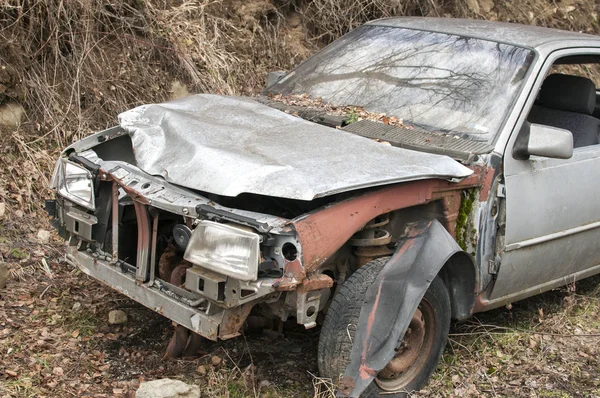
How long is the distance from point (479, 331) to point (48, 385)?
2556 mm

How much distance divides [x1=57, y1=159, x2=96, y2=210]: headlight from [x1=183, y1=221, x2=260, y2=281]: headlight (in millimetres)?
865

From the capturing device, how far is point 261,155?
3.65 meters

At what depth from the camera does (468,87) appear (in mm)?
4449

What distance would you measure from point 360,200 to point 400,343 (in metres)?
0.68

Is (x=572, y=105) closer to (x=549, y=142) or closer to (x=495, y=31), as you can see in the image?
(x=495, y=31)

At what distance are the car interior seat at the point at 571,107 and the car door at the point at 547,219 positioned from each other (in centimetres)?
50

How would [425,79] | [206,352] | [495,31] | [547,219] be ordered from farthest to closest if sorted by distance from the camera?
[495,31], [425,79], [547,219], [206,352]

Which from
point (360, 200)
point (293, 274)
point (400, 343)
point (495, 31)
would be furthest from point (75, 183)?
point (495, 31)

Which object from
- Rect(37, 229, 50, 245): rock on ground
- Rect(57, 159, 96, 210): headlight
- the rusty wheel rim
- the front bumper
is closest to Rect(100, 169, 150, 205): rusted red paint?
Rect(57, 159, 96, 210): headlight

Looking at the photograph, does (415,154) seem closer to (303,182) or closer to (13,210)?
(303,182)

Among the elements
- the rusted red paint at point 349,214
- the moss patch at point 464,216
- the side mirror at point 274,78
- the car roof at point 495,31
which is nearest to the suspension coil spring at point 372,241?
the rusted red paint at point 349,214

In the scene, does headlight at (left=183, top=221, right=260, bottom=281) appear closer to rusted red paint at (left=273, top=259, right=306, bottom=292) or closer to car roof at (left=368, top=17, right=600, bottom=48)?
rusted red paint at (left=273, top=259, right=306, bottom=292)

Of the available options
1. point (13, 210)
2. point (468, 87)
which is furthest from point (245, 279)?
point (13, 210)

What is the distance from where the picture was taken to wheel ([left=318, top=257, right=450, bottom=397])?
3518 millimetres
